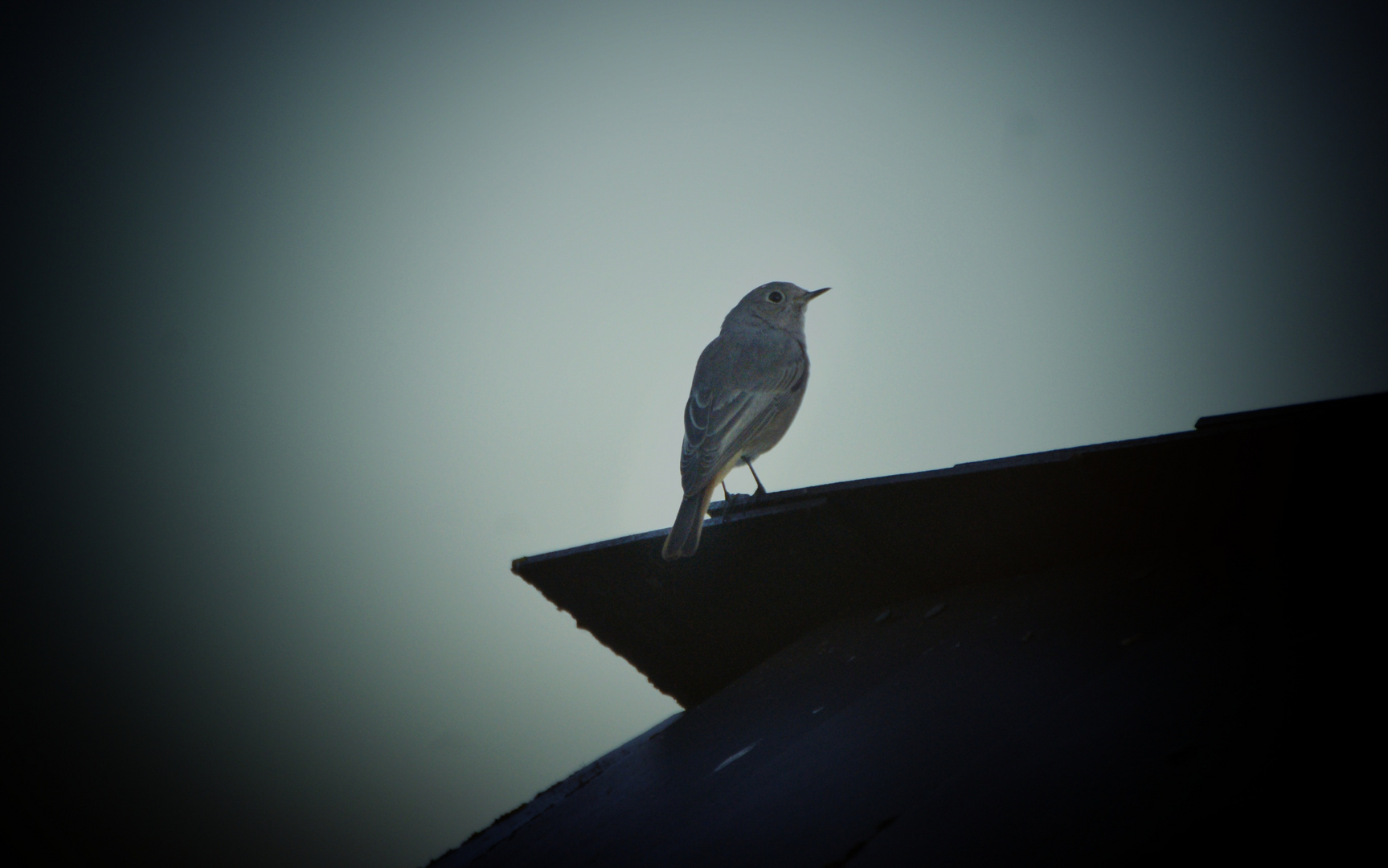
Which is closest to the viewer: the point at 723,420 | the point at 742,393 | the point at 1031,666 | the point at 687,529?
the point at 1031,666

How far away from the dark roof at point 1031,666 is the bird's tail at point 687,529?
0.34 ft

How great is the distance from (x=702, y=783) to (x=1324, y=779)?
77.2 inches

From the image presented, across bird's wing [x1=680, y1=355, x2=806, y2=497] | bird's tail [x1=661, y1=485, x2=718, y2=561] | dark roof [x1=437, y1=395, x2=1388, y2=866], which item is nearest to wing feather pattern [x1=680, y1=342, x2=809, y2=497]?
bird's wing [x1=680, y1=355, x2=806, y2=497]

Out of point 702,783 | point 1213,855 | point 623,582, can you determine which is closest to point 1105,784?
point 1213,855

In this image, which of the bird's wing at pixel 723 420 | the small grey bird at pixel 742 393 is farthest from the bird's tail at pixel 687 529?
the bird's wing at pixel 723 420

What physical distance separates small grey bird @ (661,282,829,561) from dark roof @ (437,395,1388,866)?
58 cm

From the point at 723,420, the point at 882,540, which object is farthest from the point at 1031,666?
the point at 723,420

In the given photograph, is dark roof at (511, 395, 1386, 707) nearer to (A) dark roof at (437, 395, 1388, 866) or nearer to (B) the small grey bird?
(A) dark roof at (437, 395, 1388, 866)

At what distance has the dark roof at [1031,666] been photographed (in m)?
1.26

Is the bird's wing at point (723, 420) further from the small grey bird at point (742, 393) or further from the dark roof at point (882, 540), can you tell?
the dark roof at point (882, 540)

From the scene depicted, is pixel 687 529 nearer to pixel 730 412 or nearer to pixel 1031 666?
pixel 730 412

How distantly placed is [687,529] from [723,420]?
1444mm

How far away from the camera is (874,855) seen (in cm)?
149

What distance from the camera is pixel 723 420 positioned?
4727 mm
